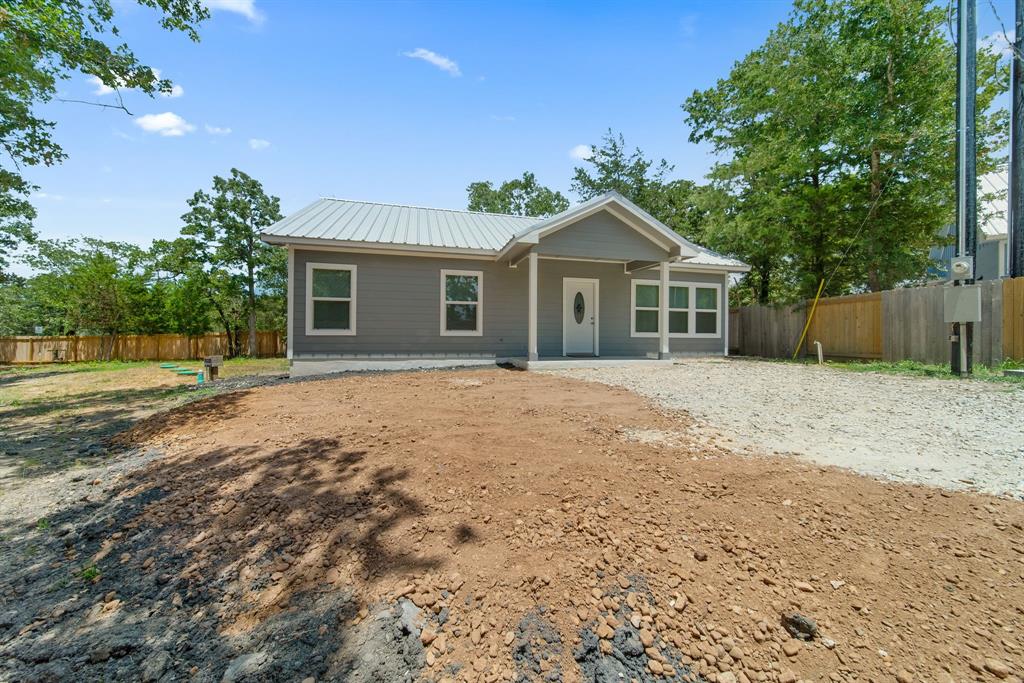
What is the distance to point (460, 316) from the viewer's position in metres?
11.1

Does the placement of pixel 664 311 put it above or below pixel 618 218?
below

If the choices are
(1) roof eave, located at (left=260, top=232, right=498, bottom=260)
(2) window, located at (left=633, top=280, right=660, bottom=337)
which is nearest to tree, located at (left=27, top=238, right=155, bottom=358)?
(1) roof eave, located at (left=260, top=232, right=498, bottom=260)

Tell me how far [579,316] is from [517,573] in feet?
33.7

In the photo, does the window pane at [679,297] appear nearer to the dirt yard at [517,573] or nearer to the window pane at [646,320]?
the window pane at [646,320]

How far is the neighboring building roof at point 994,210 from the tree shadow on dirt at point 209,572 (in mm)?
21257

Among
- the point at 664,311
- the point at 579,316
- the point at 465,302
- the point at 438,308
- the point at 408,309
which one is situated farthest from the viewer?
the point at 579,316

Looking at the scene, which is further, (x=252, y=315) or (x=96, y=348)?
(x=252, y=315)

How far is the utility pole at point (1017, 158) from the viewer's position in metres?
8.88

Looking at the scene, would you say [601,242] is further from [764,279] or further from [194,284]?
[194,284]

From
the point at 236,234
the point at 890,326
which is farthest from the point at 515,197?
the point at 890,326

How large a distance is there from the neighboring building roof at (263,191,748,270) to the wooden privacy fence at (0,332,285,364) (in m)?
11.3

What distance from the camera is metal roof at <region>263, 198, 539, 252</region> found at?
9.86 m

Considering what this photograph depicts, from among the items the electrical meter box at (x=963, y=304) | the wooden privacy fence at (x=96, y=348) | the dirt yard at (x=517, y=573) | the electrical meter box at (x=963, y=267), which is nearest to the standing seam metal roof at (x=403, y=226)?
the electrical meter box at (x=963, y=267)

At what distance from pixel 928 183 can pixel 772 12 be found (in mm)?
7806
